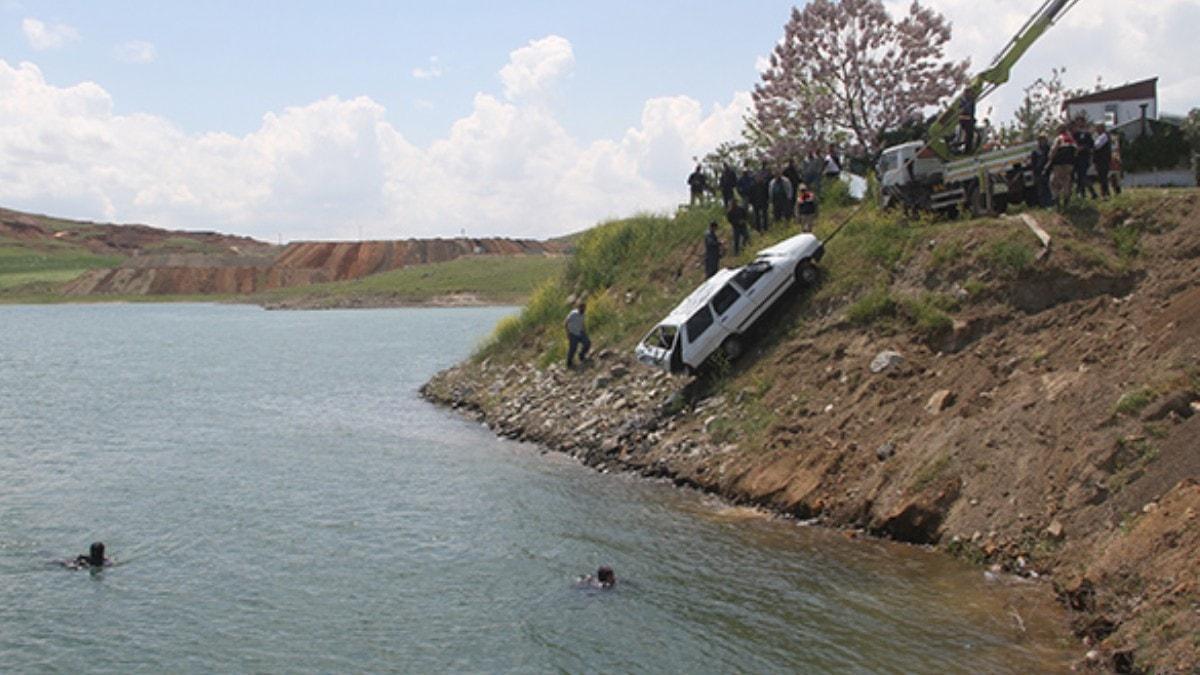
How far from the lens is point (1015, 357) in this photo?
→ 63.0 feet

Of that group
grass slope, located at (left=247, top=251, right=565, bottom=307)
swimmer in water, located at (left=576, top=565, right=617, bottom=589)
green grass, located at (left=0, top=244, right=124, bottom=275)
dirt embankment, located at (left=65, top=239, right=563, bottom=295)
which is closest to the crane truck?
swimmer in water, located at (left=576, top=565, right=617, bottom=589)

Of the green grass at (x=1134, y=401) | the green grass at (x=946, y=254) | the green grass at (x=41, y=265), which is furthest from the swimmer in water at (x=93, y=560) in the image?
the green grass at (x=41, y=265)

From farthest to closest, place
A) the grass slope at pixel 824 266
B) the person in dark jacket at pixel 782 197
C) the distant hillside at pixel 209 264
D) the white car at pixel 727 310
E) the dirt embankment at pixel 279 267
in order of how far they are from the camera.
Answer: the dirt embankment at pixel 279 267 → the distant hillside at pixel 209 264 → the person in dark jacket at pixel 782 197 → the white car at pixel 727 310 → the grass slope at pixel 824 266

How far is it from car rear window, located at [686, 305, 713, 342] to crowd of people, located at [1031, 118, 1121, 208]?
7533mm

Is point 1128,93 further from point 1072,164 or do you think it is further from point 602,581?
point 602,581

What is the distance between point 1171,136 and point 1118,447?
2694 centimetres

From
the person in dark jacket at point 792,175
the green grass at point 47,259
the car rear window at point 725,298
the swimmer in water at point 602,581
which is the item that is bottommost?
the swimmer in water at point 602,581

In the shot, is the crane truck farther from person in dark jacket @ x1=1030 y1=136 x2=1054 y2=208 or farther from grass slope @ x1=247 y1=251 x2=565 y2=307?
grass slope @ x1=247 y1=251 x2=565 y2=307

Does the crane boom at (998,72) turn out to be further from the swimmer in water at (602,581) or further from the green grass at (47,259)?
the green grass at (47,259)

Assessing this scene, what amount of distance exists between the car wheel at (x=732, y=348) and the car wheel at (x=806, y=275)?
7.12ft

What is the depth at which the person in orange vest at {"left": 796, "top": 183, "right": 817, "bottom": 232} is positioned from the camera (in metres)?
27.7

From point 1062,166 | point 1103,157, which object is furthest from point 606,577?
point 1103,157

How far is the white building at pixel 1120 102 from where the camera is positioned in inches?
1957

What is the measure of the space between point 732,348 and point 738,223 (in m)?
6.19
